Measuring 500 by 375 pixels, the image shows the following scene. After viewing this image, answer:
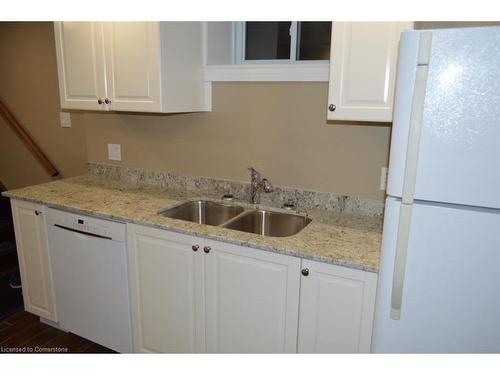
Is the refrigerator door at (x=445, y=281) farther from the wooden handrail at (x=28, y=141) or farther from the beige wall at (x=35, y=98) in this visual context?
the wooden handrail at (x=28, y=141)

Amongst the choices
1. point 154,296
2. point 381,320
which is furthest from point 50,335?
point 381,320

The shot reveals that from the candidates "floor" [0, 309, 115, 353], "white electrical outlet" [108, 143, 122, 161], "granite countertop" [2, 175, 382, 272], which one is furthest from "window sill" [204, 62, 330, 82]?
"floor" [0, 309, 115, 353]

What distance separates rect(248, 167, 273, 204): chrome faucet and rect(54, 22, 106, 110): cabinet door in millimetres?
964

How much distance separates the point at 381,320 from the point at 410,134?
63 centimetres

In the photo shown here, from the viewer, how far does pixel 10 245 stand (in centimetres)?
345

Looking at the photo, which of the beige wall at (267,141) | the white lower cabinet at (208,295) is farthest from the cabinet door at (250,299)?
the beige wall at (267,141)

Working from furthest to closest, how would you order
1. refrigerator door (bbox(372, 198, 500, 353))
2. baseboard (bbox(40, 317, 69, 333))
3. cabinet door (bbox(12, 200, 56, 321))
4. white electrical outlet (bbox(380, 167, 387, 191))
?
baseboard (bbox(40, 317, 69, 333))
cabinet door (bbox(12, 200, 56, 321))
white electrical outlet (bbox(380, 167, 387, 191))
refrigerator door (bbox(372, 198, 500, 353))

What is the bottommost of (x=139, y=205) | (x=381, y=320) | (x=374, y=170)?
(x=381, y=320)

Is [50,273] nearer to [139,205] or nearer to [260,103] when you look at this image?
[139,205]

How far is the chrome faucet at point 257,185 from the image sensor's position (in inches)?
84.4

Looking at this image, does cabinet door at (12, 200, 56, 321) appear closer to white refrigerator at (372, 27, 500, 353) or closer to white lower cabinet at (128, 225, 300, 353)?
white lower cabinet at (128, 225, 300, 353)

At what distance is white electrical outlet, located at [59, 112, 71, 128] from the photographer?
312 centimetres

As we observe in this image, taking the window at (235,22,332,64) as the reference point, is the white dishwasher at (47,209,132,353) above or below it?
below
